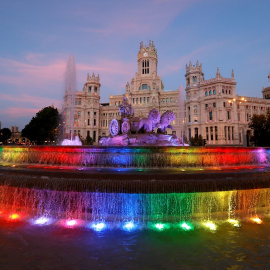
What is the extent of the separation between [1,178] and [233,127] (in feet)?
232

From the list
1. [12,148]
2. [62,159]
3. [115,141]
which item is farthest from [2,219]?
[115,141]

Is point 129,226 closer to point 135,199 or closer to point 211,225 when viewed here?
point 135,199

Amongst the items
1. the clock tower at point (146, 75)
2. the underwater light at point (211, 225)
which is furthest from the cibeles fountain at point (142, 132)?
the clock tower at point (146, 75)

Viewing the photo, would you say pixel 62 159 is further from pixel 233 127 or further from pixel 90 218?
pixel 233 127

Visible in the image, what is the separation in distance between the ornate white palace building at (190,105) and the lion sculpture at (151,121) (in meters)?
44.6

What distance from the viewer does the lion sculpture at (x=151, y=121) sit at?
1659 cm

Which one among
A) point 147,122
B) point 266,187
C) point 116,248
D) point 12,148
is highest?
point 147,122

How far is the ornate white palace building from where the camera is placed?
67.4 metres

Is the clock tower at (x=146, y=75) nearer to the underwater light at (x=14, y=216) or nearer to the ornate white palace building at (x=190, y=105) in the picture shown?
the ornate white palace building at (x=190, y=105)

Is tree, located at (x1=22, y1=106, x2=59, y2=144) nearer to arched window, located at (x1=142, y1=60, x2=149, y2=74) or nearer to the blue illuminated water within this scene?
arched window, located at (x1=142, y1=60, x2=149, y2=74)

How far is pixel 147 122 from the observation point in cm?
1680

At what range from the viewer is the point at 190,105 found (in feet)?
237

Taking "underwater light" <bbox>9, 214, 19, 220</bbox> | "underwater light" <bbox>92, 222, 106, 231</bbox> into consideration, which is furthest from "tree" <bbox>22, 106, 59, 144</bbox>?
"underwater light" <bbox>92, 222, 106, 231</bbox>

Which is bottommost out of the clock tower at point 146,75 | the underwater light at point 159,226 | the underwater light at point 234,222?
the underwater light at point 234,222
